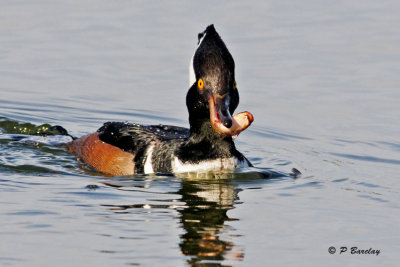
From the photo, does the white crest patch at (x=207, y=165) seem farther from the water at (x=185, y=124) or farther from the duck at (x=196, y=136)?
the water at (x=185, y=124)

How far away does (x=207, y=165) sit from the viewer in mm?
12492

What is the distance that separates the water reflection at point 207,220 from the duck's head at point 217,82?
74 cm

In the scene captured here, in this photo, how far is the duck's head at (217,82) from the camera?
38.7 feet

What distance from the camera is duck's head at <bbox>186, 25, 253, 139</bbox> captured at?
38.7 feet

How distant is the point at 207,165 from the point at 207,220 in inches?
77.1

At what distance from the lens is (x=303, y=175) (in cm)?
1318

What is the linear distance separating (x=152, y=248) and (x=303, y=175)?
420 centimetres

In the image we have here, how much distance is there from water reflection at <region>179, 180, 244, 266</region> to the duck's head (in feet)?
2.43

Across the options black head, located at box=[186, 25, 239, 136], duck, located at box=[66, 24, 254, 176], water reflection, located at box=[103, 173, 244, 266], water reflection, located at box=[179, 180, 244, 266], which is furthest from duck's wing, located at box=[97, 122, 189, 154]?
black head, located at box=[186, 25, 239, 136]
